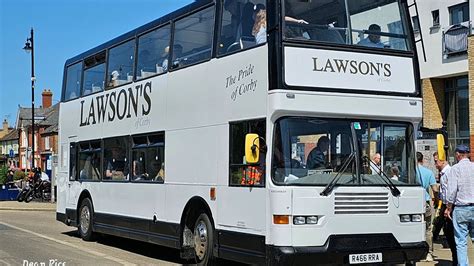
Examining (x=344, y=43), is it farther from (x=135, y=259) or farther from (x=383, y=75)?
(x=135, y=259)

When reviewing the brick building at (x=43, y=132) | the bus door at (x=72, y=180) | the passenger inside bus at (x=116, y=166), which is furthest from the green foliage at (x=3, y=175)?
the passenger inside bus at (x=116, y=166)

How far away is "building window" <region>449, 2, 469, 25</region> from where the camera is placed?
2461cm

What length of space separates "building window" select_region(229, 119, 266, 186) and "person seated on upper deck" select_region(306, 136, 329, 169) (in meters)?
0.63

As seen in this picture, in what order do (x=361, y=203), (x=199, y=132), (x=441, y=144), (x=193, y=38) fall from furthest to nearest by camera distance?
(x=193, y=38), (x=199, y=132), (x=441, y=144), (x=361, y=203)

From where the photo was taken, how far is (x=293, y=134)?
848cm

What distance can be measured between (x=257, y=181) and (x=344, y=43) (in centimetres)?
230

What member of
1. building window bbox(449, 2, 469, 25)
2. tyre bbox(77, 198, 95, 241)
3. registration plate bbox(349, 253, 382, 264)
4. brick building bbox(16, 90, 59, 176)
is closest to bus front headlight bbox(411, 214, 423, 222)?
registration plate bbox(349, 253, 382, 264)

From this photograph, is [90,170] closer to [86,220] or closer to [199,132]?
[86,220]

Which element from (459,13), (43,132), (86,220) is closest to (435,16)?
(459,13)

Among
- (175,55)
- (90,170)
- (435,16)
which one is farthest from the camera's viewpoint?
(435,16)

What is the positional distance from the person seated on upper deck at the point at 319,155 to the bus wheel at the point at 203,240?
230cm

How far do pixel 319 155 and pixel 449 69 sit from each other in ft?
60.9

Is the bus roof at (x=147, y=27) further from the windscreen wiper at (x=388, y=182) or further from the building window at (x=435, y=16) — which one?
the building window at (x=435, y=16)

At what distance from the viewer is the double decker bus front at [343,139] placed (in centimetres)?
833
